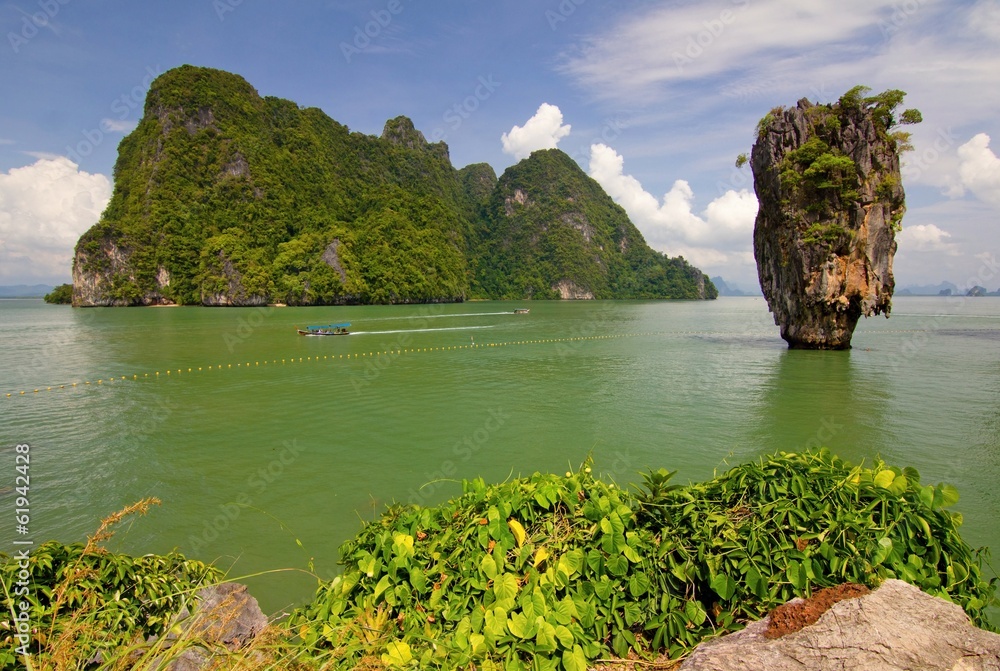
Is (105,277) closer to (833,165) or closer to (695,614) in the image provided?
(833,165)

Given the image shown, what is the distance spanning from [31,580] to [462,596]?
241 centimetres

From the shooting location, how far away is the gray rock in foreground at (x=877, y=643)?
202 cm

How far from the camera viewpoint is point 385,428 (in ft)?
39.4

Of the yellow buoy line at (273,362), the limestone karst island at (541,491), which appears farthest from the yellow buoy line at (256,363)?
the limestone karst island at (541,491)

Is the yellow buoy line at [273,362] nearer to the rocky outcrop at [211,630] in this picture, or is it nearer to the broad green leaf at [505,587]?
the rocky outcrop at [211,630]

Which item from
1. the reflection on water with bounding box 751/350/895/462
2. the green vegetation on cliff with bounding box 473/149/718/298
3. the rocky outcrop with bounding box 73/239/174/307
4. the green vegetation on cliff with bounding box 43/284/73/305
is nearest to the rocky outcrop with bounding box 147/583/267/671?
the reflection on water with bounding box 751/350/895/462

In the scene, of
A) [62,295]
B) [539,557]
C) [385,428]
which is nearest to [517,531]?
→ [539,557]

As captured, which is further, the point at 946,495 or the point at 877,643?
the point at 946,495

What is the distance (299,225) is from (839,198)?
10149 centimetres

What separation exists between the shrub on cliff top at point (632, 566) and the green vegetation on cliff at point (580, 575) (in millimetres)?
10

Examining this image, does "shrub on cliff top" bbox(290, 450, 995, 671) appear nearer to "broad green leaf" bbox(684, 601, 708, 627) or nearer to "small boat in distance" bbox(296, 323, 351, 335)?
"broad green leaf" bbox(684, 601, 708, 627)

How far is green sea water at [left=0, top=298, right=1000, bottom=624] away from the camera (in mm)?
7223

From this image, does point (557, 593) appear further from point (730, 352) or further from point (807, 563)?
point (730, 352)

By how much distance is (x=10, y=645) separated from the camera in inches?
93.9
